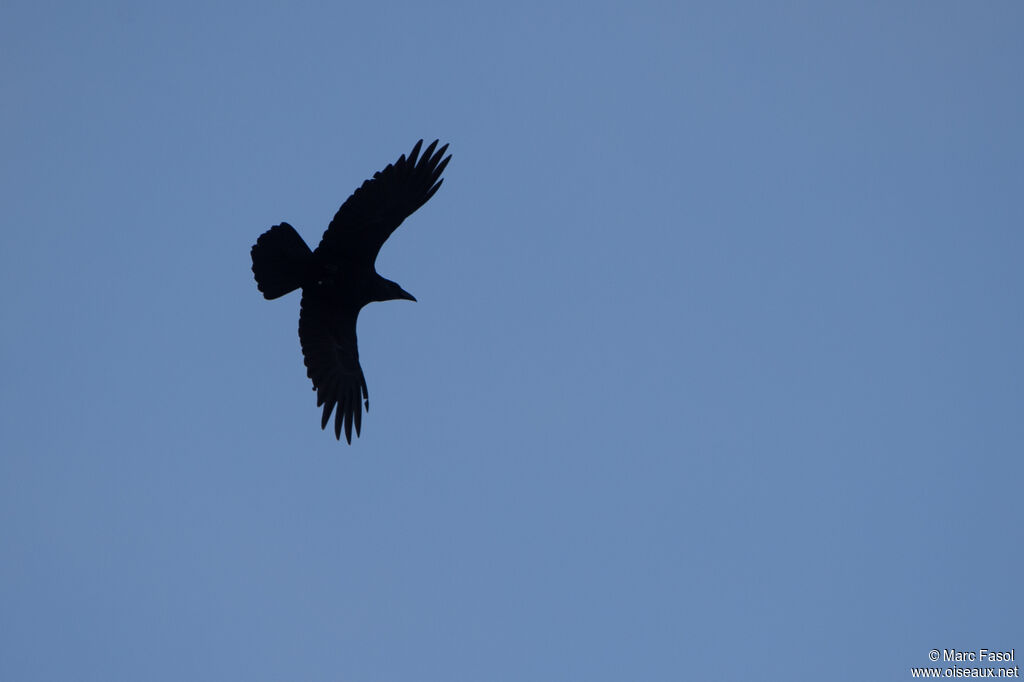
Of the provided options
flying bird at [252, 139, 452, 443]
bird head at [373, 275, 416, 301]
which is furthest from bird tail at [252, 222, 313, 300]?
bird head at [373, 275, 416, 301]

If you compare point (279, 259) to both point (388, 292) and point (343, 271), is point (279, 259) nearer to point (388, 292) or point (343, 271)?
point (343, 271)

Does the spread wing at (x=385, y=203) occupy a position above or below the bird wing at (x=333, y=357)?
above

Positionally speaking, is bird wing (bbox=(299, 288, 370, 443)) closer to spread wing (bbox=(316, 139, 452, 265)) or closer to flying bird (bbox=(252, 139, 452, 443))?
flying bird (bbox=(252, 139, 452, 443))

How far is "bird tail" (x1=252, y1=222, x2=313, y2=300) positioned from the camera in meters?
11.9

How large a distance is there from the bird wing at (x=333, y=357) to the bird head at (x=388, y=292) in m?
0.33

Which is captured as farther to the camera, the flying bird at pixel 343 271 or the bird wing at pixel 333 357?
the bird wing at pixel 333 357

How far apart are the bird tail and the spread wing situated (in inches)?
9.0

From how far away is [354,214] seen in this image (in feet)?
39.0

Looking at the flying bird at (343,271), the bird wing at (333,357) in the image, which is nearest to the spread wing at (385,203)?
the flying bird at (343,271)

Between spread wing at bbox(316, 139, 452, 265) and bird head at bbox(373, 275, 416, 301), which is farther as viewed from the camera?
bird head at bbox(373, 275, 416, 301)

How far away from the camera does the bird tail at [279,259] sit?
11.9 m

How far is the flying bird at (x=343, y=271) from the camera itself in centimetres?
1191

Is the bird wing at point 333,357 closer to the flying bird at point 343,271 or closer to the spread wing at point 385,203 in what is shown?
the flying bird at point 343,271


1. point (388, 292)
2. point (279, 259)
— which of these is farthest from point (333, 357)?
point (279, 259)
